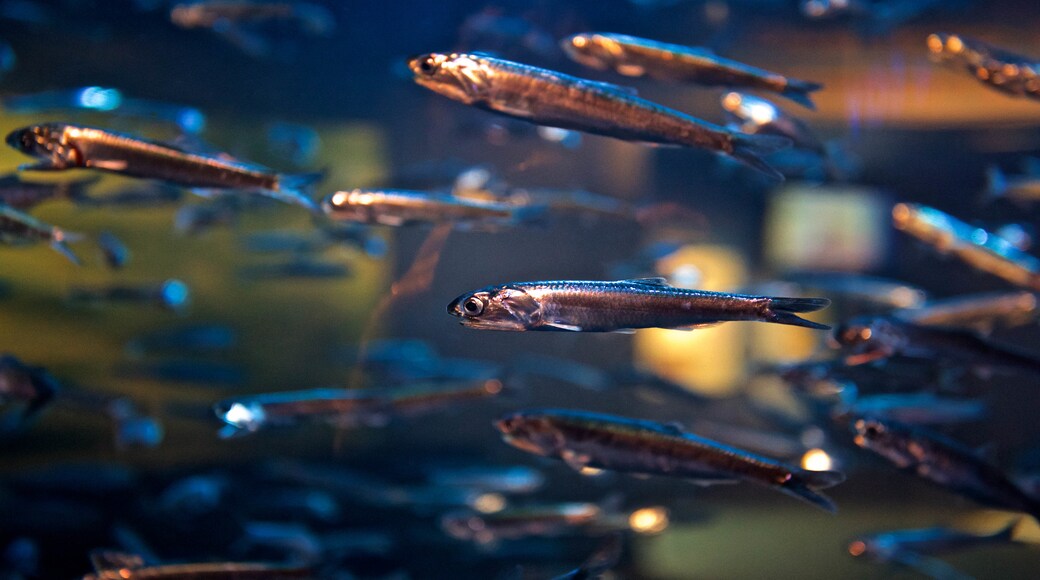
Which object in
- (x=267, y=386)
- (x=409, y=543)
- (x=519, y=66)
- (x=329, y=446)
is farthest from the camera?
(x=267, y=386)

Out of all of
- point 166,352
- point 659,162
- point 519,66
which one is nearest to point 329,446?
point 166,352

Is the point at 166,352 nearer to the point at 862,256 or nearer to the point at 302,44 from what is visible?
the point at 302,44

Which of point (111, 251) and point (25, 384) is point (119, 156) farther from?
point (111, 251)

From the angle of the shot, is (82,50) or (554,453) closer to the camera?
(554,453)

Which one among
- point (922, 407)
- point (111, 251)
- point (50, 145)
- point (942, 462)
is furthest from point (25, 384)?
point (922, 407)

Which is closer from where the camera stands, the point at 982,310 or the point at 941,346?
the point at 941,346

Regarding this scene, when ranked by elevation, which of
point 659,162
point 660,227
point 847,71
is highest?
point 847,71

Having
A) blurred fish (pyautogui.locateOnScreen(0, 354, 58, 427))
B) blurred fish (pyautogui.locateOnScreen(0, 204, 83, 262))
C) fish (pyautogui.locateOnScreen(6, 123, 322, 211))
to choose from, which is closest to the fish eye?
fish (pyautogui.locateOnScreen(6, 123, 322, 211))
